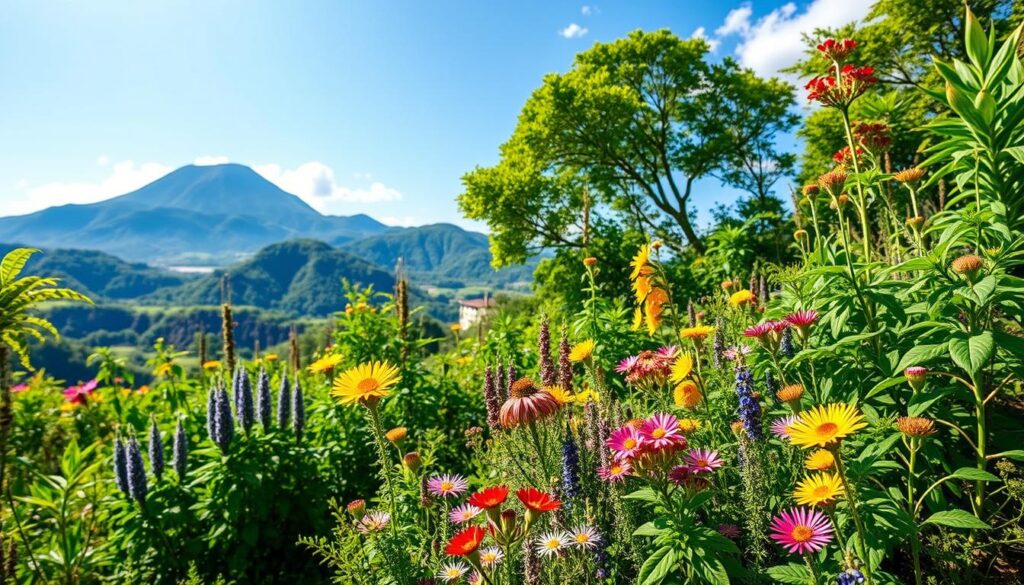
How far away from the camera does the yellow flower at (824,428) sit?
1231mm

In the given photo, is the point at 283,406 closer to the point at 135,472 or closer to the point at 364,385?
the point at 135,472

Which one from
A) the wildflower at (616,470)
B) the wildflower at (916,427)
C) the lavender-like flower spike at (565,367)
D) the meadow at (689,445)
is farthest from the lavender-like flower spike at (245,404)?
the wildflower at (916,427)

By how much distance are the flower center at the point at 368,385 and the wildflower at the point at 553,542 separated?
2.54ft

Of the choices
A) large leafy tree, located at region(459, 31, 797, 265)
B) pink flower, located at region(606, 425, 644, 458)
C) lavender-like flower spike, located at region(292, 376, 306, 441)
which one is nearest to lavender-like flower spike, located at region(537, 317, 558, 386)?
pink flower, located at region(606, 425, 644, 458)

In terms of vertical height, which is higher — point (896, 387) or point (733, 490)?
point (896, 387)

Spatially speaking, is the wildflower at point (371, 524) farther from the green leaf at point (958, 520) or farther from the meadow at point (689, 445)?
the green leaf at point (958, 520)

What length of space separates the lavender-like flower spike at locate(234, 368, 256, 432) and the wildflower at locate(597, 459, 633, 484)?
232 cm

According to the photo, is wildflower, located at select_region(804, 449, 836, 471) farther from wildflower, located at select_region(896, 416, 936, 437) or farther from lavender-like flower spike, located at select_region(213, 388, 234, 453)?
lavender-like flower spike, located at select_region(213, 388, 234, 453)

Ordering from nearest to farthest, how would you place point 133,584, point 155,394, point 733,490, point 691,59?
point 733,490, point 133,584, point 155,394, point 691,59

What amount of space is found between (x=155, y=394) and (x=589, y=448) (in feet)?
13.4

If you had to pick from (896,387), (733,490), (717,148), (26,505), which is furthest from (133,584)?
(717,148)

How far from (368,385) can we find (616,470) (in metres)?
0.94

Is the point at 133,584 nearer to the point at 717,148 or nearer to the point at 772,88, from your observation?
the point at 717,148

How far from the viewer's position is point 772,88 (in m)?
16.1
